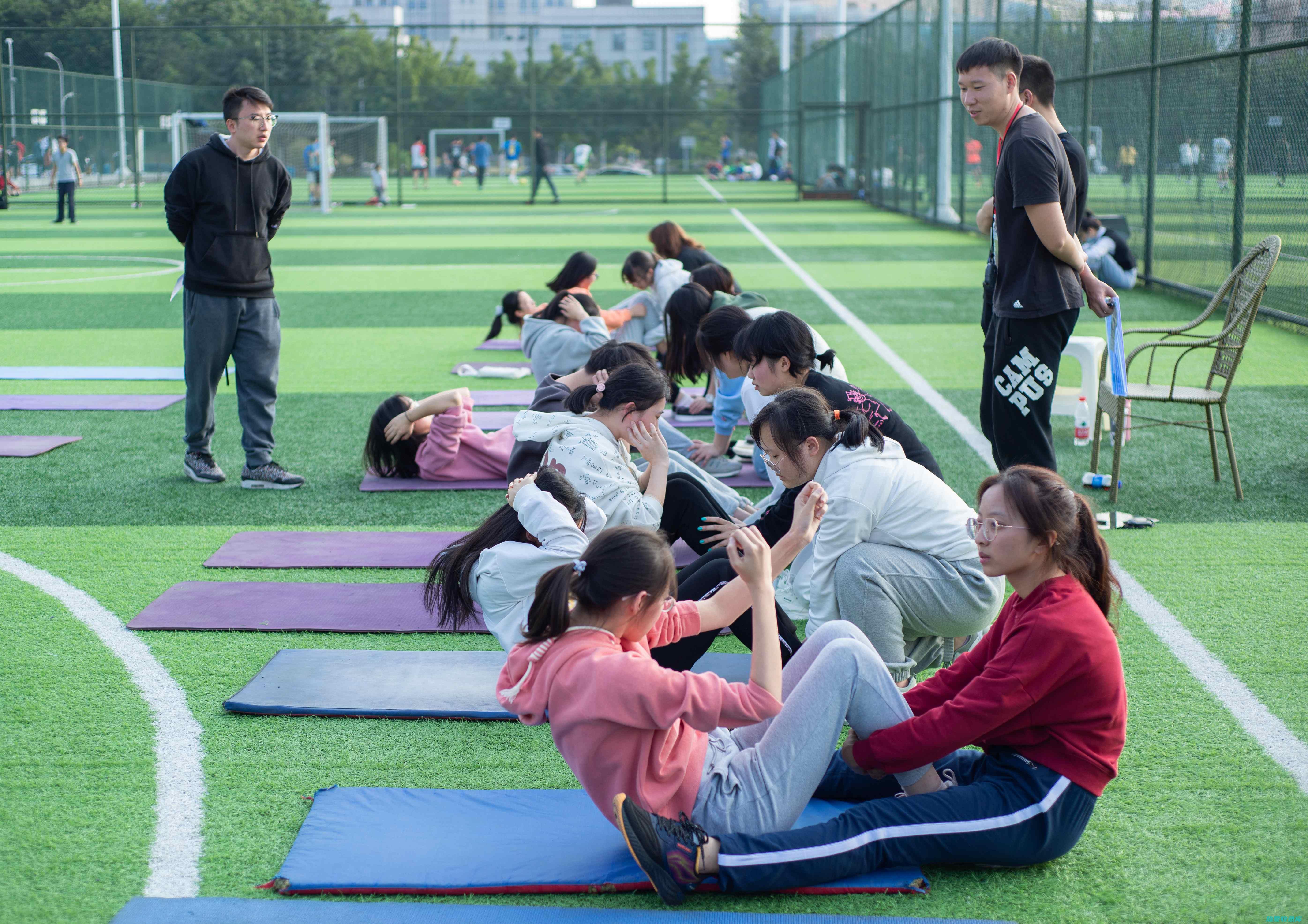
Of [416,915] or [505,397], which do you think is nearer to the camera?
[416,915]

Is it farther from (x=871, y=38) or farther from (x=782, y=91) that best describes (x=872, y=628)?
(x=782, y=91)

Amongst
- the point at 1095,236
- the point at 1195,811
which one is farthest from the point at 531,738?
the point at 1095,236

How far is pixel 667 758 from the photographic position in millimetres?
3035

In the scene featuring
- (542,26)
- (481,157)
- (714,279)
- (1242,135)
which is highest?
(542,26)

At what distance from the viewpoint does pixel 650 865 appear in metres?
2.94

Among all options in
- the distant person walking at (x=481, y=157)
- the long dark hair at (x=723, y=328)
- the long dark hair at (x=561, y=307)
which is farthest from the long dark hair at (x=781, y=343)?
the distant person walking at (x=481, y=157)

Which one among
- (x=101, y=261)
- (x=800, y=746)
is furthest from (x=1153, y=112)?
(x=101, y=261)

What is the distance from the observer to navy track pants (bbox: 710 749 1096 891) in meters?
3.02

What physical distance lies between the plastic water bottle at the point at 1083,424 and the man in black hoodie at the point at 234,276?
464cm

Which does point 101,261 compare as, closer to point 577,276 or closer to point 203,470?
point 577,276

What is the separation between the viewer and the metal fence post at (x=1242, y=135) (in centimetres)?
1195

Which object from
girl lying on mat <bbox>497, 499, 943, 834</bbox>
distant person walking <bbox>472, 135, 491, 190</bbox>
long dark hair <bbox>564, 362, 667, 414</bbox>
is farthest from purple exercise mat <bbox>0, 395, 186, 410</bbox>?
distant person walking <bbox>472, 135, 491, 190</bbox>

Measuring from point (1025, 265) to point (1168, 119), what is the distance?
10471mm

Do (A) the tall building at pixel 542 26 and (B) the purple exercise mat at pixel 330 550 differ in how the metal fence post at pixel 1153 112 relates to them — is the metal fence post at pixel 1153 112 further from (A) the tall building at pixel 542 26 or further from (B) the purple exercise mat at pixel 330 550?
(A) the tall building at pixel 542 26
